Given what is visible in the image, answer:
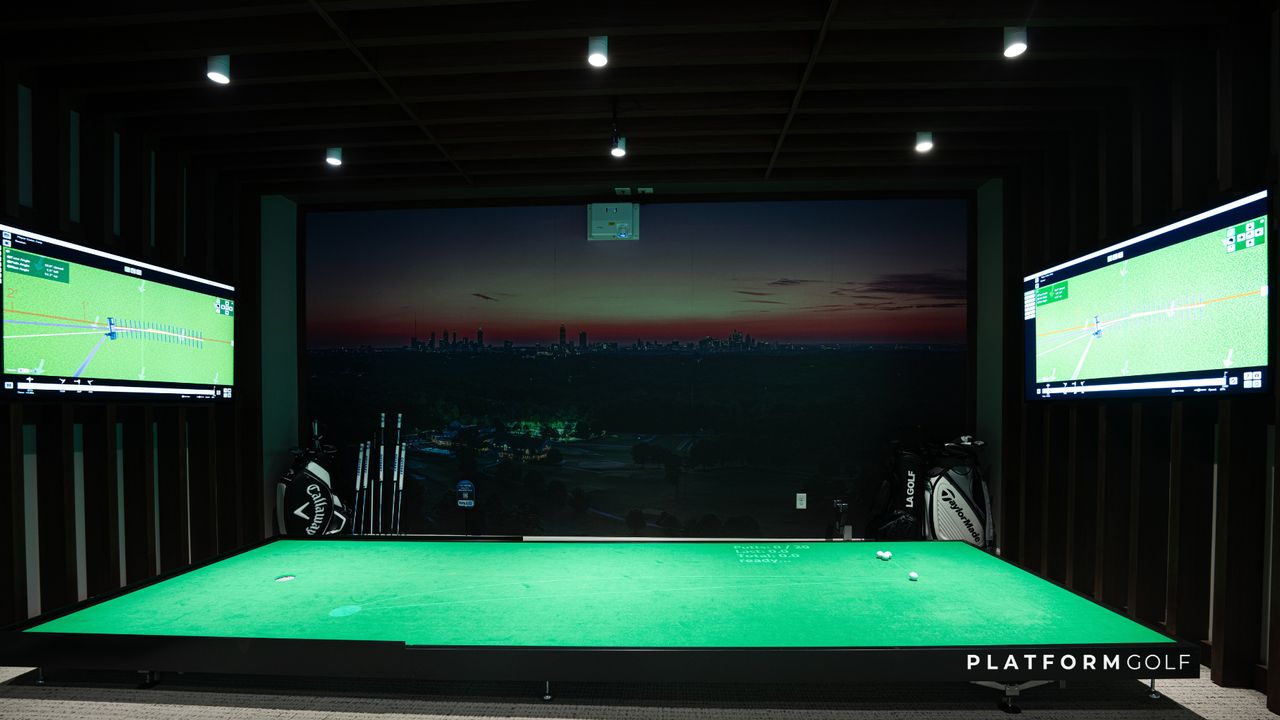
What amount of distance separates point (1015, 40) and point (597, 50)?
202cm

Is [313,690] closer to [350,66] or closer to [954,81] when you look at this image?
[350,66]

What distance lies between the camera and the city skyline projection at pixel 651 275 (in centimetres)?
593

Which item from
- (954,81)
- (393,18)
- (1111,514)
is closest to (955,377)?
(1111,514)

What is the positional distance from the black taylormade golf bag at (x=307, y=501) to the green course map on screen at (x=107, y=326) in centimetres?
100

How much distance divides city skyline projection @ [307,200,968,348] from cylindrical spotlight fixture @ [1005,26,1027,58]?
2.74 metres

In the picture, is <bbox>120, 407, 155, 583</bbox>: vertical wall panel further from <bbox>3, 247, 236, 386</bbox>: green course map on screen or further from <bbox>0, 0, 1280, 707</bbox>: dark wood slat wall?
<bbox>3, 247, 236, 386</bbox>: green course map on screen

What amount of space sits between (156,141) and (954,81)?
506 centimetres

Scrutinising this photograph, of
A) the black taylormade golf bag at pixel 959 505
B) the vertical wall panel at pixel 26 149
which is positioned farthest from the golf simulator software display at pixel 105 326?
the black taylormade golf bag at pixel 959 505

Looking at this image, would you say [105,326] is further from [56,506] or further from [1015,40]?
[1015,40]

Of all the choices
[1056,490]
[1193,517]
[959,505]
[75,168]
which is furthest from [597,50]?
[959,505]

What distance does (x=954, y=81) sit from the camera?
3645mm

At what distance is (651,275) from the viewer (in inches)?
241

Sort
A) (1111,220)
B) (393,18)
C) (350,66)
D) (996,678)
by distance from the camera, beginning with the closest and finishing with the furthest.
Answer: (996,678) < (393,18) < (350,66) < (1111,220)
